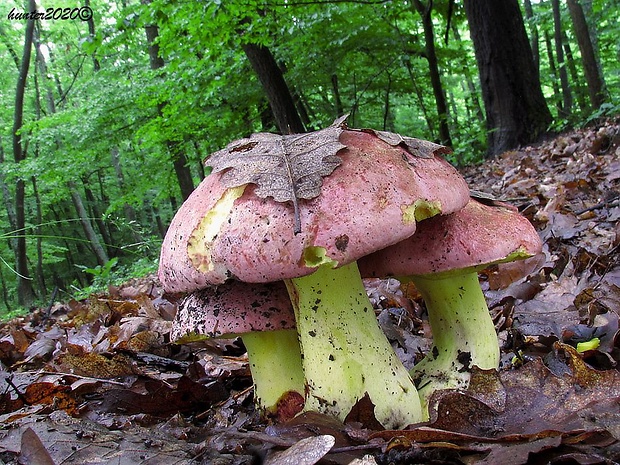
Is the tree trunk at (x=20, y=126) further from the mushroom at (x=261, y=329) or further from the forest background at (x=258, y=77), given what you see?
the mushroom at (x=261, y=329)

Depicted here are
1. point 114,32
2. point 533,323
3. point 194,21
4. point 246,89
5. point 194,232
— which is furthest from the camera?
point 246,89

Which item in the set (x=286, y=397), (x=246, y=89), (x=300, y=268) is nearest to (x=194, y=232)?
(x=300, y=268)

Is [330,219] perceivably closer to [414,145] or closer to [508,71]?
[414,145]

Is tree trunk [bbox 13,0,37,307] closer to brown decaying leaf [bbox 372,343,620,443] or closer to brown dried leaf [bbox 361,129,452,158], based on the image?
brown dried leaf [bbox 361,129,452,158]

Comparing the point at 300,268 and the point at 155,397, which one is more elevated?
the point at 300,268

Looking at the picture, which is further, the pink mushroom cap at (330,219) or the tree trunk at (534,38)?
the tree trunk at (534,38)

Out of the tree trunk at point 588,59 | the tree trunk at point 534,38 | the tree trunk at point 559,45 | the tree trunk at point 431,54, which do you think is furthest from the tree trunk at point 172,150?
the tree trunk at point 534,38

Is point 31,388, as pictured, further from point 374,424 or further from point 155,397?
point 374,424
